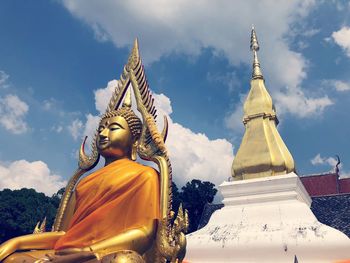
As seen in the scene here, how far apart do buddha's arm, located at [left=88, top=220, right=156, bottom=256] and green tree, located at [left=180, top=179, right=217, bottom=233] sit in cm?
2252

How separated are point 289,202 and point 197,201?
17.2 metres

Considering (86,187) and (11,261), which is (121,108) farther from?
(11,261)

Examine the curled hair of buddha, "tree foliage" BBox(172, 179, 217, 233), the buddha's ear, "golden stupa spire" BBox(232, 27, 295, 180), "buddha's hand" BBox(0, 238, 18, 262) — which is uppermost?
"tree foliage" BBox(172, 179, 217, 233)

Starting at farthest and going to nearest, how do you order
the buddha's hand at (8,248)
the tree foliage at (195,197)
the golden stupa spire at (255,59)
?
1. the tree foliage at (195,197)
2. the golden stupa spire at (255,59)
3. the buddha's hand at (8,248)

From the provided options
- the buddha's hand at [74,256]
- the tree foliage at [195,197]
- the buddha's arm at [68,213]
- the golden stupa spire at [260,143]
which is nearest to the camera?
the buddha's hand at [74,256]

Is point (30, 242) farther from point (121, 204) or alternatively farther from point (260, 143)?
point (260, 143)

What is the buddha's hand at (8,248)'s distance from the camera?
5402mm

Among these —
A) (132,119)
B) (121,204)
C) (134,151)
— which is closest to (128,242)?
(121,204)

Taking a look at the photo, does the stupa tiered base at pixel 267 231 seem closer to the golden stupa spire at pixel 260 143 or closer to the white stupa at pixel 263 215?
the white stupa at pixel 263 215

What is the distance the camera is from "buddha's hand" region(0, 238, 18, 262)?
5402 millimetres

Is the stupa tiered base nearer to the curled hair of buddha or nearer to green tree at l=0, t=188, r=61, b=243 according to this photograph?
the curled hair of buddha

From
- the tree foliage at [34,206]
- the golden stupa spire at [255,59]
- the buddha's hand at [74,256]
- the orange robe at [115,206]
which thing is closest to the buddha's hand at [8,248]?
the orange robe at [115,206]

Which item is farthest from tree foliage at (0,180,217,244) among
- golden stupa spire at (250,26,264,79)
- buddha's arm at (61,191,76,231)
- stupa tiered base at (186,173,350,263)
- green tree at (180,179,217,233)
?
buddha's arm at (61,191,76,231)

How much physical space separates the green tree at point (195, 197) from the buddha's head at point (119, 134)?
855 inches
